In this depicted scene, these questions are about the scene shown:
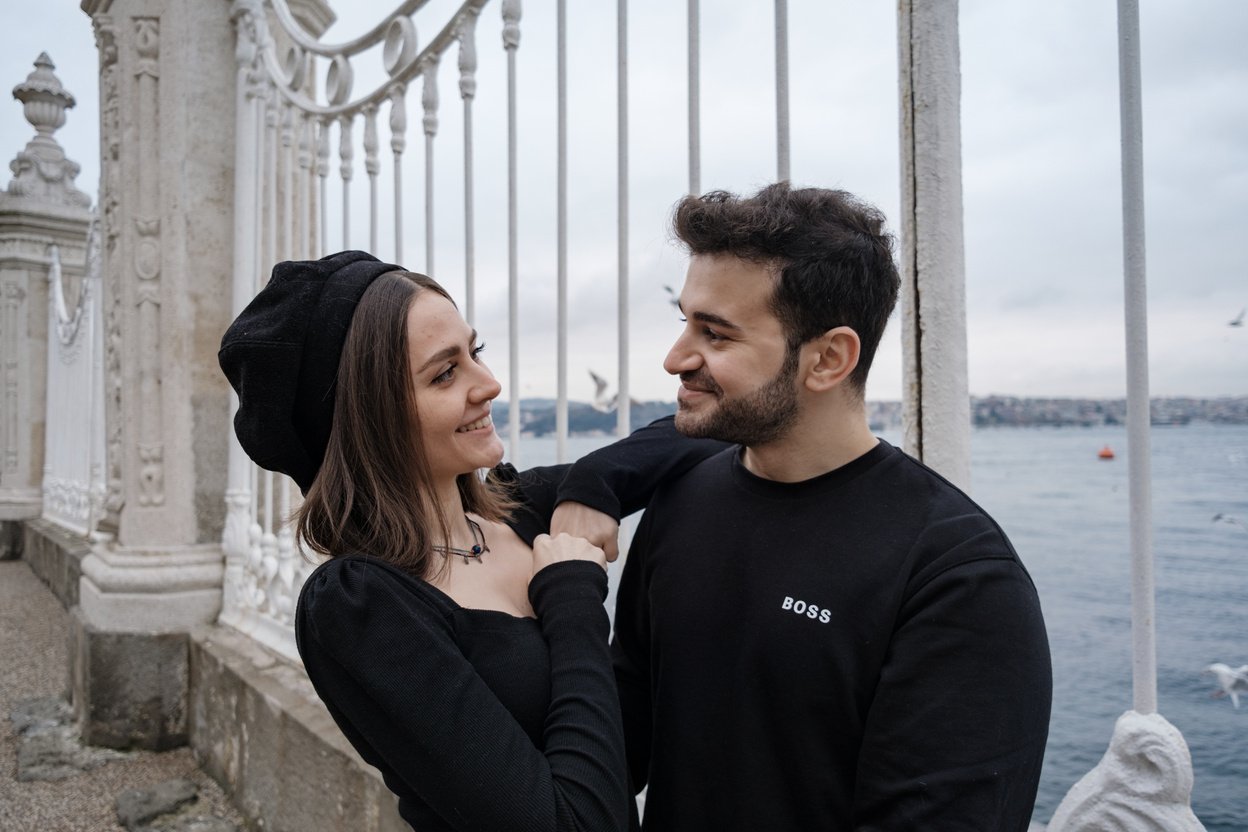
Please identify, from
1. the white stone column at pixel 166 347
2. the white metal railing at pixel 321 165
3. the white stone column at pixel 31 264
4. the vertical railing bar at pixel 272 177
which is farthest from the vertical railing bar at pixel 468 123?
the white stone column at pixel 31 264

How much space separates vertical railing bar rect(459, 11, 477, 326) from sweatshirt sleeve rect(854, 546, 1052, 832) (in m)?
1.50

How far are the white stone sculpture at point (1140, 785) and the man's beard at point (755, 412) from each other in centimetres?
55

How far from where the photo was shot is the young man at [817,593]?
93 centimetres

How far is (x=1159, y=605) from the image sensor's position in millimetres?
14789

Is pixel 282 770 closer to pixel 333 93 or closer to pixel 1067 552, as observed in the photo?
pixel 333 93

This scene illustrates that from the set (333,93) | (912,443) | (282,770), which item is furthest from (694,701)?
(333,93)

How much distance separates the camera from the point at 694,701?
3.95 ft

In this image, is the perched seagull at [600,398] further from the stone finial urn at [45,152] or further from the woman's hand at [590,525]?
the stone finial urn at [45,152]

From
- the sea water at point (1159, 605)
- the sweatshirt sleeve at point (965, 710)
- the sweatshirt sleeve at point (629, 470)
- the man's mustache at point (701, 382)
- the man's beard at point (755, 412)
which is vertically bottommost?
the sea water at point (1159, 605)

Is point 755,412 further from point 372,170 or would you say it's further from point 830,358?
point 372,170

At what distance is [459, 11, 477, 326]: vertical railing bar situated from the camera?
2182 mm

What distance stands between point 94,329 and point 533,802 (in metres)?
6.57

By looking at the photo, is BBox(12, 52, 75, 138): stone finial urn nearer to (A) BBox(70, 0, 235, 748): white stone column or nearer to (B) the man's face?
(A) BBox(70, 0, 235, 748): white stone column

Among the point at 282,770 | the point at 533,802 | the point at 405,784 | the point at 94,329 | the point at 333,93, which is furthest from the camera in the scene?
the point at 94,329
